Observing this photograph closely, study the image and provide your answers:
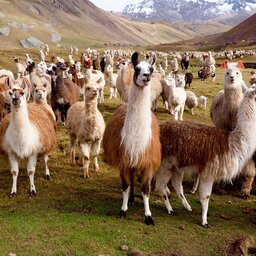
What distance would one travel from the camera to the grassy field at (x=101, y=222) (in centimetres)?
487

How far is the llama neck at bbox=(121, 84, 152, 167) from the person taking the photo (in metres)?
5.15

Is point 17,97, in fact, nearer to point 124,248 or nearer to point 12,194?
point 12,194

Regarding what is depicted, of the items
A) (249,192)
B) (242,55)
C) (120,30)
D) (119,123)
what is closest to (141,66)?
(119,123)

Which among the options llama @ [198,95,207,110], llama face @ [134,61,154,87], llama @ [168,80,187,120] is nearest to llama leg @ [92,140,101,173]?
llama face @ [134,61,154,87]

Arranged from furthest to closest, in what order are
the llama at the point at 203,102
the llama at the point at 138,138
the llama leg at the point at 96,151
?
the llama at the point at 203,102, the llama leg at the point at 96,151, the llama at the point at 138,138

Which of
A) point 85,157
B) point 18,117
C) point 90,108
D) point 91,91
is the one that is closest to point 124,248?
point 18,117

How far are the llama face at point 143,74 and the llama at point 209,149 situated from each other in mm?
1178

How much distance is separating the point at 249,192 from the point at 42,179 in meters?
3.72

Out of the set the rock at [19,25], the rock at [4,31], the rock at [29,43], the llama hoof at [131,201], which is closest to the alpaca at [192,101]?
the llama hoof at [131,201]

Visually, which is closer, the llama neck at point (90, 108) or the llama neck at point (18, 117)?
the llama neck at point (18, 117)

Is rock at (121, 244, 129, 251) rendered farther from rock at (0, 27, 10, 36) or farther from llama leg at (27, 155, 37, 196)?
rock at (0, 27, 10, 36)

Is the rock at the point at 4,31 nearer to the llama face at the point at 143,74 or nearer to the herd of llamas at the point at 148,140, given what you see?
the herd of llamas at the point at 148,140

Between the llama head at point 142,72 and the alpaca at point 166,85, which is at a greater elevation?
the llama head at point 142,72

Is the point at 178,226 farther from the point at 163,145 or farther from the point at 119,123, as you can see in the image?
the point at 119,123
